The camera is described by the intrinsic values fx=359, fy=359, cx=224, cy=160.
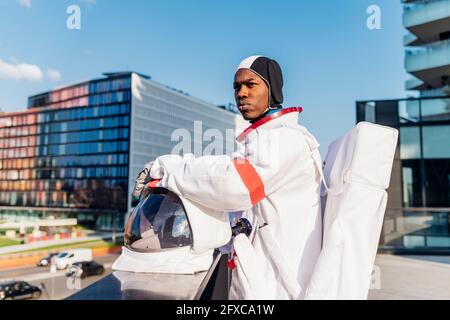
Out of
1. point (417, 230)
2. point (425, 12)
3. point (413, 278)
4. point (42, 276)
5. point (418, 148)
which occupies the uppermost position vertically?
point (425, 12)

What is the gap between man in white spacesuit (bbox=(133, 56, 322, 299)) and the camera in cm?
124

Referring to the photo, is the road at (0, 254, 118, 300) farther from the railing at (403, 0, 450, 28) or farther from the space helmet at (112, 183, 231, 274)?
the space helmet at (112, 183, 231, 274)

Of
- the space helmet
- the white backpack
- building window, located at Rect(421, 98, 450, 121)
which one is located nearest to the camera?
the white backpack

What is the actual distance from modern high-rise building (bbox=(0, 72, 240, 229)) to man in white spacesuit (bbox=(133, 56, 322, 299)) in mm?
61833

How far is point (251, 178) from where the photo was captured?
1.23m

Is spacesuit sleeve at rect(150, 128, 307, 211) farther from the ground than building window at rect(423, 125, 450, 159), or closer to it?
closer to it

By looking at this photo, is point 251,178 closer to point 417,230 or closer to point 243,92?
point 243,92

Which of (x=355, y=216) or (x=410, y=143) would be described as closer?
(x=355, y=216)

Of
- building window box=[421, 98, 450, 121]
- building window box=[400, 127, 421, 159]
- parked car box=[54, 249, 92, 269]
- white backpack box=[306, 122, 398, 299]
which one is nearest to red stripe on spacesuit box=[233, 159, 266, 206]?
white backpack box=[306, 122, 398, 299]

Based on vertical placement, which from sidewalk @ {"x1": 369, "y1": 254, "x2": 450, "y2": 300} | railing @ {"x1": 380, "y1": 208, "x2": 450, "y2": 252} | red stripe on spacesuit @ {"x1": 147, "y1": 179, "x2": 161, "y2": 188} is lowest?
sidewalk @ {"x1": 369, "y1": 254, "x2": 450, "y2": 300}

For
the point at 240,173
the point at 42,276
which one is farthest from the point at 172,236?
the point at 42,276

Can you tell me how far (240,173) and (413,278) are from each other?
7.79 meters
